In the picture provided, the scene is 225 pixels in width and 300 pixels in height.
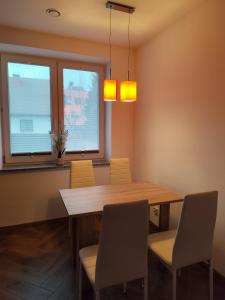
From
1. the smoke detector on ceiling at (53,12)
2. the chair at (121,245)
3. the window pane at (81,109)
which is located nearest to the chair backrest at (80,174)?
the window pane at (81,109)

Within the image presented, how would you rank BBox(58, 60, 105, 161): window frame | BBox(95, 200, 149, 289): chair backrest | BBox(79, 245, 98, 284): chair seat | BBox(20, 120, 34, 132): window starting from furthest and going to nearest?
BBox(58, 60, 105, 161): window frame, BBox(20, 120, 34, 132): window, BBox(79, 245, 98, 284): chair seat, BBox(95, 200, 149, 289): chair backrest

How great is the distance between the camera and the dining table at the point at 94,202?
6.54 ft

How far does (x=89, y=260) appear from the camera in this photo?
172 centimetres

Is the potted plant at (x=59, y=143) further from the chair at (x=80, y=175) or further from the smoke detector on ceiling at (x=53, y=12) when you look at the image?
the smoke detector on ceiling at (x=53, y=12)

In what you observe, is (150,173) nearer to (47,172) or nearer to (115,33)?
(47,172)

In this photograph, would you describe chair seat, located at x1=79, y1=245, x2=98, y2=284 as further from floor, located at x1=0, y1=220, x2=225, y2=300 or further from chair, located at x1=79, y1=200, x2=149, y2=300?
floor, located at x1=0, y1=220, x2=225, y2=300

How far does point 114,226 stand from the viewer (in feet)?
4.73

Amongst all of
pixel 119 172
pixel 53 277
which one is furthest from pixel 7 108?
pixel 53 277

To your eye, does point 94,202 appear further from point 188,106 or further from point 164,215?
point 188,106

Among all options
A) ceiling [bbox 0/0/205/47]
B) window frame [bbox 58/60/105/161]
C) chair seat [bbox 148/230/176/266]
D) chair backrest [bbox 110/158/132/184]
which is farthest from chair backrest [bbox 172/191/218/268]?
window frame [bbox 58/60/105/161]

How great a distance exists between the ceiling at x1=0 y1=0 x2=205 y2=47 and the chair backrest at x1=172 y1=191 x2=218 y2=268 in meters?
2.00

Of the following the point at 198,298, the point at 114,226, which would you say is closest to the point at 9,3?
the point at 114,226

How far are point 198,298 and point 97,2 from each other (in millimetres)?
3002

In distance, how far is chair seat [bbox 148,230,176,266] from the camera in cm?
180
